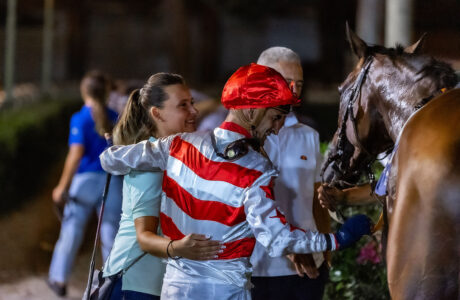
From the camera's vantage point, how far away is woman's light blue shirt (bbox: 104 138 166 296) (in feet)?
10.6

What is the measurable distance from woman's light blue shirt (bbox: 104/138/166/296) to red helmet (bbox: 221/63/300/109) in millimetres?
579

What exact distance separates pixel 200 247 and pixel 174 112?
91cm

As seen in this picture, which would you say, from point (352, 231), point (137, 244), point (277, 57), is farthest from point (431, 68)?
point (137, 244)

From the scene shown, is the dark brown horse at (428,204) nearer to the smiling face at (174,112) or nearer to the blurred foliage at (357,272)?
the smiling face at (174,112)

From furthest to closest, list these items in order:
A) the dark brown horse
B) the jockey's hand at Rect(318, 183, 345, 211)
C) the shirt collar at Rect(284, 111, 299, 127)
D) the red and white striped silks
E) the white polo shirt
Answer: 1. the shirt collar at Rect(284, 111, 299, 127)
2. the white polo shirt
3. the jockey's hand at Rect(318, 183, 345, 211)
4. the red and white striped silks
5. the dark brown horse

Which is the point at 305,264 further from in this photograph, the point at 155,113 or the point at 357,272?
the point at 357,272

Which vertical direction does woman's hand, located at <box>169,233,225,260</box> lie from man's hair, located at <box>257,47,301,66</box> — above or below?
below

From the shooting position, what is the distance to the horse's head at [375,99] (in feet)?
10.6

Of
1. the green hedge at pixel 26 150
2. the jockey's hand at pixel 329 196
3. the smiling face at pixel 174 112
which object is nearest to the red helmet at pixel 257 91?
the smiling face at pixel 174 112

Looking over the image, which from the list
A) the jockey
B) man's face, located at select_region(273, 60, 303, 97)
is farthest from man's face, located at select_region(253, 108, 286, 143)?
man's face, located at select_region(273, 60, 303, 97)

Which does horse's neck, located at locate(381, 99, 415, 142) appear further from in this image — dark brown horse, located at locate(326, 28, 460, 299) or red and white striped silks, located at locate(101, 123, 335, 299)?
red and white striped silks, located at locate(101, 123, 335, 299)

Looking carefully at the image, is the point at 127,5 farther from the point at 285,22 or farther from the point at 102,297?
the point at 102,297

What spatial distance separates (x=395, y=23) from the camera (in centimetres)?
659

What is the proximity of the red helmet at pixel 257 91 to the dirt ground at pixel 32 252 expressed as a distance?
3.52 metres
